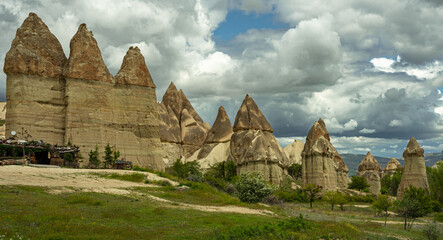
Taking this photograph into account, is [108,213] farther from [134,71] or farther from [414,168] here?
[414,168]

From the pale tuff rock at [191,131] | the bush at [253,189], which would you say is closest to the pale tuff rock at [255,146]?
the pale tuff rock at [191,131]

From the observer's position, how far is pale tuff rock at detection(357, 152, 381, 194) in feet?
298

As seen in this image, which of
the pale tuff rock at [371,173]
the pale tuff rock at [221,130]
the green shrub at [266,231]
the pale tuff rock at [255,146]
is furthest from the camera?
the pale tuff rock at [221,130]

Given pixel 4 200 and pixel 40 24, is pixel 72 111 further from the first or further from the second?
pixel 4 200

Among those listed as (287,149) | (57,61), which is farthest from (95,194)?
(287,149)

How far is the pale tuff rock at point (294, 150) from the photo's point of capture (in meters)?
110

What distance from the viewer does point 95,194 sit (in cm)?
2359

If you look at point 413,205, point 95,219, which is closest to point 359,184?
point 413,205

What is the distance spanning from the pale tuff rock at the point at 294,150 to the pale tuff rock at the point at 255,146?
18479mm

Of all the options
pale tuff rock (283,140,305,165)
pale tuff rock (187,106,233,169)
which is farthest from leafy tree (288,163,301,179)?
pale tuff rock (283,140,305,165)

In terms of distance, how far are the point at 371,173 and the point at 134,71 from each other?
64.0 meters

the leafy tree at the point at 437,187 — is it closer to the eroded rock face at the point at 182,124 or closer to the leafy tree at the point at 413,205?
the leafy tree at the point at 413,205

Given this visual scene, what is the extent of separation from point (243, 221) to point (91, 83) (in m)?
35.0

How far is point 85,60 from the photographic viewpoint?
49719 millimetres
